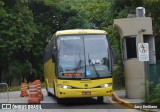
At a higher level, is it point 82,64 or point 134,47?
point 134,47

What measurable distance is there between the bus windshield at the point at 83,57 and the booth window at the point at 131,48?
209 cm

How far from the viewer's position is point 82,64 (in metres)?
19.2

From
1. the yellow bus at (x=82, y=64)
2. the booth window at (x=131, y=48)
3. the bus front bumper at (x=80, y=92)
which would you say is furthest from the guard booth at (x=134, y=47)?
the bus front bumper at (x=80, y=92)

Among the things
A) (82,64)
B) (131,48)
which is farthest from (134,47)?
(82,64)

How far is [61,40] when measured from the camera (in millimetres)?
19844

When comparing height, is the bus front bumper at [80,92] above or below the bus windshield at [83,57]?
below

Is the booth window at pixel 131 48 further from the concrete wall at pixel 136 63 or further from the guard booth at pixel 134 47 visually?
the concrete wall at pixel 136 63

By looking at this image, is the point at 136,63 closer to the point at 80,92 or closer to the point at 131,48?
the point at 131,48

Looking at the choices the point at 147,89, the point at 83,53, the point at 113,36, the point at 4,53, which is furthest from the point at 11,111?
the point at 4,53

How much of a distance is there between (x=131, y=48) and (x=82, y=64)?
11.4 ft

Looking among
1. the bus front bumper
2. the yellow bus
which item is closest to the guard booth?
the yellow bus

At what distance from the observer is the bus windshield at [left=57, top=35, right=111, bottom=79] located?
19016 millimetres

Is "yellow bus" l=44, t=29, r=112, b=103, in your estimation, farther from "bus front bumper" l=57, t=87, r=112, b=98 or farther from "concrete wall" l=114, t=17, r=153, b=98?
"concrete wall" l=114, t=17, r=153, b=98

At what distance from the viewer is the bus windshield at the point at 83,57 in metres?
19.0
